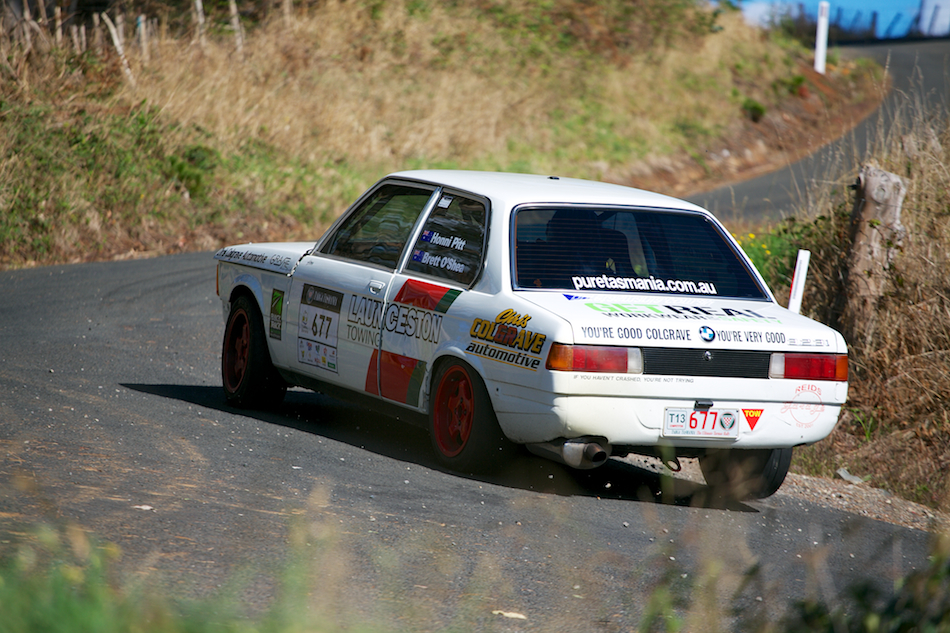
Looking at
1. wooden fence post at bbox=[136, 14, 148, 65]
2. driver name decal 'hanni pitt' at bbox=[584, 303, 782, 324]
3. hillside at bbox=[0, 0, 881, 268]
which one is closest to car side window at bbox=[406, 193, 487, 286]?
driver name decal 'hanni pitt' at bbox=[584, 303, 782, 324]

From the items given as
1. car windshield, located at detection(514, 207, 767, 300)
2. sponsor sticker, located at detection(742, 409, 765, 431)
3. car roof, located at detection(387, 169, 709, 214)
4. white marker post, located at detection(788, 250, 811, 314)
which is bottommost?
sponsor sticker, located at detection(742, 409, 765, 431)

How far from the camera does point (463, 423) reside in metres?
6.15

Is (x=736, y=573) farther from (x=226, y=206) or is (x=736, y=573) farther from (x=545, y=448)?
(x=226, y=206)

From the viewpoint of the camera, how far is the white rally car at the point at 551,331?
5594 mm

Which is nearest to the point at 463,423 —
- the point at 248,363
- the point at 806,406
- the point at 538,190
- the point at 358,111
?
the point at 538,190

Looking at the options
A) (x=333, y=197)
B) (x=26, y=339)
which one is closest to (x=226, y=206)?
(x=333, y=197)

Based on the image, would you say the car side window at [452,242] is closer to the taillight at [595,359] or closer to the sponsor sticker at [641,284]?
the sponsor sticker at [641,284]

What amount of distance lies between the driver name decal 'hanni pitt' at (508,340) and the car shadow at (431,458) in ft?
2.01

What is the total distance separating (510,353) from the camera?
5750 millimetres

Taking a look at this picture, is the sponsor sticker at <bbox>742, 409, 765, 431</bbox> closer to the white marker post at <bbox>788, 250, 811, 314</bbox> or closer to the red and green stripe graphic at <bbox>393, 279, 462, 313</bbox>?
the red and green stripe graphic at <bbox>393, 279, 462, 313</bbox>

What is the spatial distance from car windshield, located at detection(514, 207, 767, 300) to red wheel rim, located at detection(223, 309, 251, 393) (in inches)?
96.9

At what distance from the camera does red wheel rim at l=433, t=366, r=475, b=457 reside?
612 cm

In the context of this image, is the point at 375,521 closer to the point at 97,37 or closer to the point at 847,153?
the point at 847,153

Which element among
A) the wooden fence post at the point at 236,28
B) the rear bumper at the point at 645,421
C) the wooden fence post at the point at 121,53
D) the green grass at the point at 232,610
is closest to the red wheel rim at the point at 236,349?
the rear bumper at the point at 645,421
